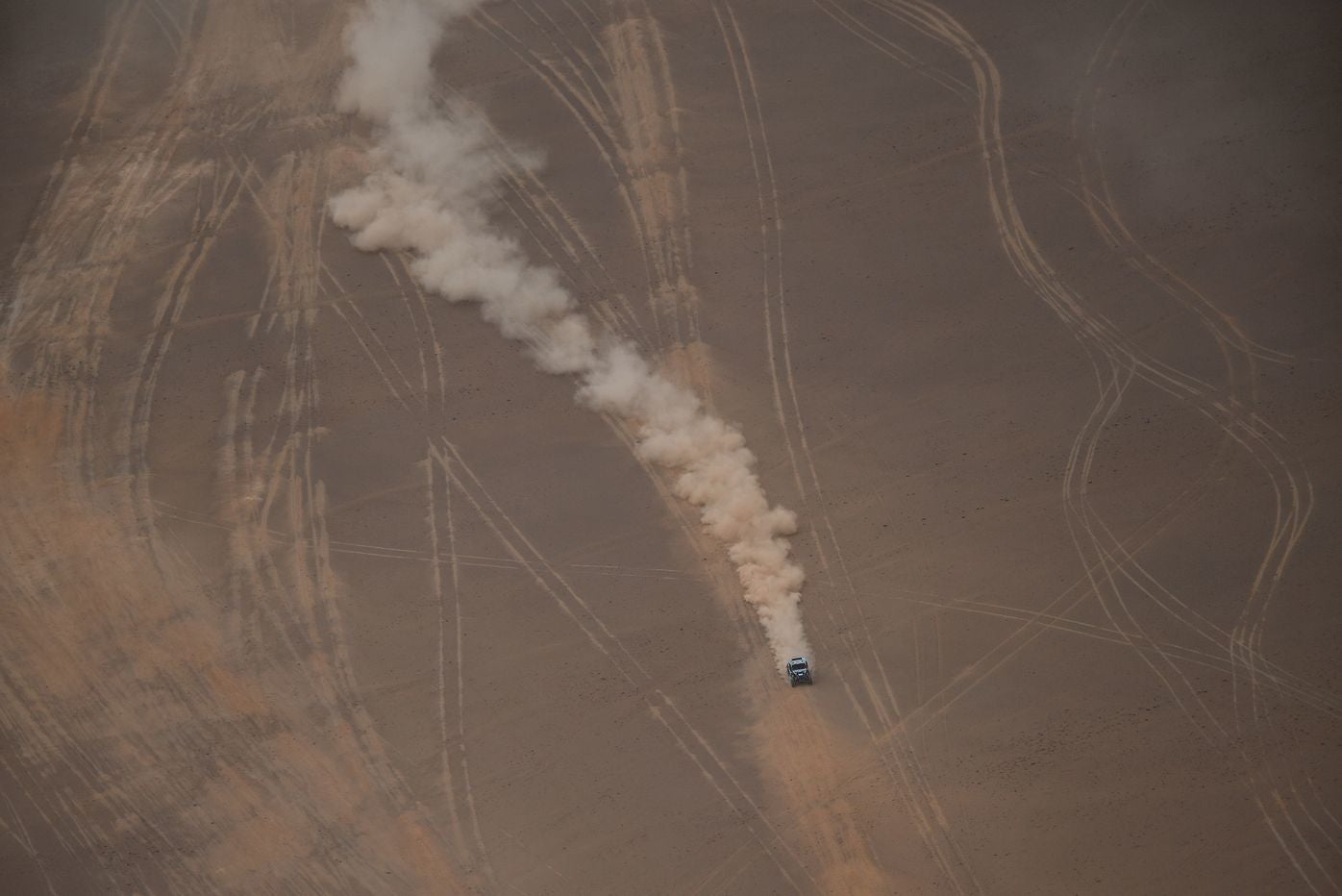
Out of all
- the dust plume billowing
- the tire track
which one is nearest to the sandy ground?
the tire track

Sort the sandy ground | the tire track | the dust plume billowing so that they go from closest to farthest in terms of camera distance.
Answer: the tire track, the sandy ground, the dust plume billowing

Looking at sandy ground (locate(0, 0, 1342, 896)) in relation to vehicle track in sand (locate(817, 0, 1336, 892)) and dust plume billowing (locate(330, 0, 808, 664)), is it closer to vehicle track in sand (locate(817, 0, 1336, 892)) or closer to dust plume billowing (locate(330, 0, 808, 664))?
vehicle track in sand (locate(817, 0, 1336, 892))

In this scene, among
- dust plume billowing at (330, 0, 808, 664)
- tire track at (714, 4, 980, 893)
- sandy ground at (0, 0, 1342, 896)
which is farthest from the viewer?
dust plume billowing at (330, 0, 808, 664)

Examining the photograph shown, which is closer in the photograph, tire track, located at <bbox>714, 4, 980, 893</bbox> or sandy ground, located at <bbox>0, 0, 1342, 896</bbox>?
tire track, located at <bbox>714, 4, 980, 893</bbox>

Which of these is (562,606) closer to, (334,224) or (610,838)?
(610,838)

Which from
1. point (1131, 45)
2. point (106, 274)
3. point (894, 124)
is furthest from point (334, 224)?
point (1131, 45)

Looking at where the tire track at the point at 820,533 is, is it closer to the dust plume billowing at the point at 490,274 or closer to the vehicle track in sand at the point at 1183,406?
the dust plume billowing at the point at 490,274

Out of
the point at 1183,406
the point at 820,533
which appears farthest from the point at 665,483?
the point at 1183,406
